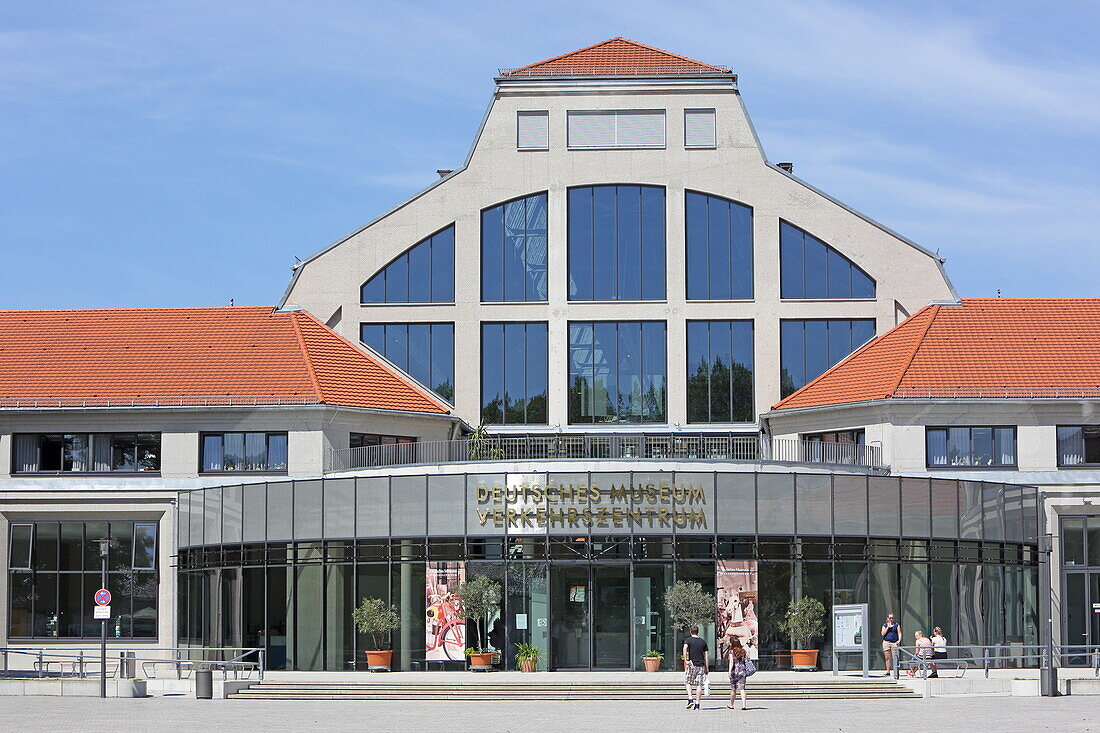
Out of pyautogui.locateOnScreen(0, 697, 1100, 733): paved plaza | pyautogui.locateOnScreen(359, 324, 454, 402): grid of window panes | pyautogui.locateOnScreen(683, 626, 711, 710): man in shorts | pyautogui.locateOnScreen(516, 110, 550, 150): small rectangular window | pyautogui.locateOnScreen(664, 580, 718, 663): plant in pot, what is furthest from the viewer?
pyautogui.locateOnScreen(516, 110, 550, 150): small rectangular window

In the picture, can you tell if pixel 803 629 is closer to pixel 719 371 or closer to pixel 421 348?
pixel 719 371

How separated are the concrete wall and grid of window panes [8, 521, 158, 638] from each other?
12.1 meters

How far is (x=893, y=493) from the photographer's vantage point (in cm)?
4869

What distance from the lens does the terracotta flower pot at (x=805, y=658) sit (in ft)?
153

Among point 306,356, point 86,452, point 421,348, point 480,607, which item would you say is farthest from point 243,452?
point 480,607

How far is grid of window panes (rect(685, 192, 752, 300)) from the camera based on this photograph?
61688 mm

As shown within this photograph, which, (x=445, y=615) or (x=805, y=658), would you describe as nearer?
(x=805, y=658)

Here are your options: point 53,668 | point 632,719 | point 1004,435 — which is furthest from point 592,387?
point 632,719

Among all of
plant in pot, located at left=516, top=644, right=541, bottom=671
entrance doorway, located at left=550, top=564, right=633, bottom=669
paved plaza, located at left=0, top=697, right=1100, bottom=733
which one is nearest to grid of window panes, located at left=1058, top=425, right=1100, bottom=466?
paved plaza, located at left=0, top=697, right=1100, bottom=733

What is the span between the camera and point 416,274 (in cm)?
6238

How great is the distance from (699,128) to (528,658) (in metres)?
24.6

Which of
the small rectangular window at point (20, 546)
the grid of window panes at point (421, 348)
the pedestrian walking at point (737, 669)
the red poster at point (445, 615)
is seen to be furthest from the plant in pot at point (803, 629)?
the small rectangular window at point (20, 546)

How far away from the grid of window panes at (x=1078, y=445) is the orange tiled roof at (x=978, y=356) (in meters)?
1.18

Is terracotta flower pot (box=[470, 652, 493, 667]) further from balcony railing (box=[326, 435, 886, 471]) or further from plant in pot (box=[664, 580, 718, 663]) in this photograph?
balcony railing (box=[326, 435, 886, 471])
